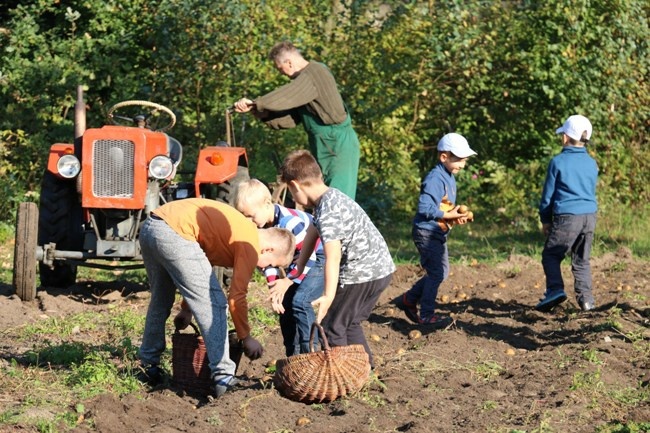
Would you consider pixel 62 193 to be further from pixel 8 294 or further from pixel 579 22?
pixel 579 22

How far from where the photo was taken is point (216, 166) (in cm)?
984

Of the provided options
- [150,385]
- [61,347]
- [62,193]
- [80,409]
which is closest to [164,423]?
[80,409]

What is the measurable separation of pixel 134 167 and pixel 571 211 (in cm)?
357

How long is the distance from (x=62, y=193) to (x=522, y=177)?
7.27 meters

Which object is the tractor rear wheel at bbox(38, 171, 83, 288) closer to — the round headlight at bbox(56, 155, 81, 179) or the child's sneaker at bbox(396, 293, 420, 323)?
the round headlight at bbox(56, 155, 81, 179)

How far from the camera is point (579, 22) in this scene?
14.4m

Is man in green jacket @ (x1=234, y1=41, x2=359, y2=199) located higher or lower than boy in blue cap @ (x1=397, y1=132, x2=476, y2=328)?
higher

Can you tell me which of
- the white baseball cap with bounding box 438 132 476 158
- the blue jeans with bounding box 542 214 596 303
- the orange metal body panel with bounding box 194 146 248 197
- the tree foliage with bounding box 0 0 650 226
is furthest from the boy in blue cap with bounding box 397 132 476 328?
the tree foliage with bounding box 0 0 650 226

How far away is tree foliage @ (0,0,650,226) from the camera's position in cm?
1380

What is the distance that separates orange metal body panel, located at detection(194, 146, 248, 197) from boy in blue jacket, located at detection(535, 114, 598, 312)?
8.70 feet

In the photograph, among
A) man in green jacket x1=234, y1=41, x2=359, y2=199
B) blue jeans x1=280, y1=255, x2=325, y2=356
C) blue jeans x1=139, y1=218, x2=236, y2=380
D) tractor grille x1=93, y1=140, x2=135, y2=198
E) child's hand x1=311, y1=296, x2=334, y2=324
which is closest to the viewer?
child's hand x1=311, y1=296, x2=334, y2=324

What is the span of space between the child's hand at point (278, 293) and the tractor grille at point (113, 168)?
11.1 feet

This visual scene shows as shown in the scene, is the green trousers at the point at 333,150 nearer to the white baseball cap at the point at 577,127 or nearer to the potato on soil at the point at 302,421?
the white baseball cap at the point at 577,127

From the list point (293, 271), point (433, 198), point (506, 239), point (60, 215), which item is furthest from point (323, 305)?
point (506, 239)
